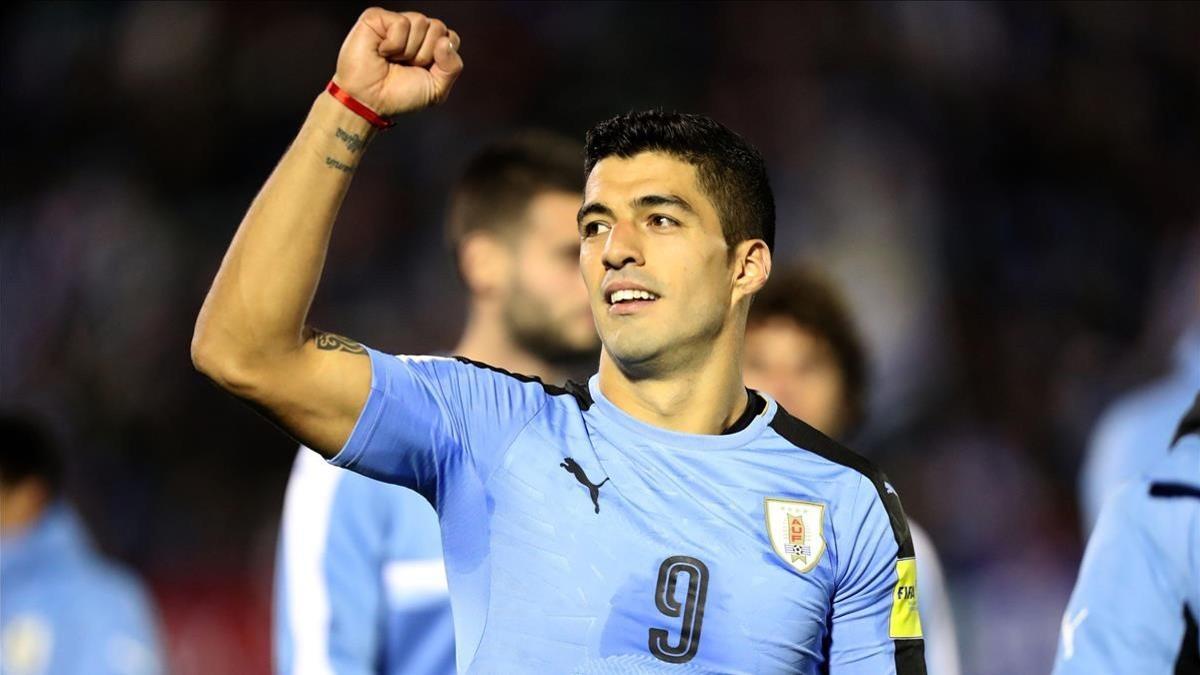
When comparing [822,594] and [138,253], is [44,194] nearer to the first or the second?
[138,253]

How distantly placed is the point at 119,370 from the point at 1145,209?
5.66m

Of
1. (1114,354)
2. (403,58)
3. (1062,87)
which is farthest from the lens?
(1062,87)

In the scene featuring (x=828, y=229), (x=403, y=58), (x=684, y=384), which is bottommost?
(x=684, y=384)

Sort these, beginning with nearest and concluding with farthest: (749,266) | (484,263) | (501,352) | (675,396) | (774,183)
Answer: (675,396)
(749,266)
(501,352)
(484,263)
(774,183)

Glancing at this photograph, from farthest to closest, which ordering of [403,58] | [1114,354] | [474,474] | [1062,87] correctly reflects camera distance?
1. [1062,87]
2. [1114,354]
3. [474,474]
4. [403,58]

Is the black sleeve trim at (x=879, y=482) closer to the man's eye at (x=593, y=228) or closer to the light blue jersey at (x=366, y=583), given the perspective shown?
the man's eye at (x=593, y=228)

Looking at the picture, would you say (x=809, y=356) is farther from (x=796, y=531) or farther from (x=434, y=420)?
(x=434, y=420)

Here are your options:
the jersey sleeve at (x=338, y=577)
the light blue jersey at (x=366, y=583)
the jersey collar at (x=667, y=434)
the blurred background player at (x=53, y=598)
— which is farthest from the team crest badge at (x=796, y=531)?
the blurred background player at (x=53, y=598)

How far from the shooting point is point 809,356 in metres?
4.62

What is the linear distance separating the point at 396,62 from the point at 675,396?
762 millimetres

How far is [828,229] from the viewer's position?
8.20 meters

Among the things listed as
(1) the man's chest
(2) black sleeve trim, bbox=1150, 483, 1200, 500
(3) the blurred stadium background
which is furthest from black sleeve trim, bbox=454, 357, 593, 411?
(3) the blurred stadium background

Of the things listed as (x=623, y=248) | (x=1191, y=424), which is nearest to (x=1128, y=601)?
(x=1191, y=424)

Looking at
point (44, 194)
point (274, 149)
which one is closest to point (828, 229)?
point (274, 149)
